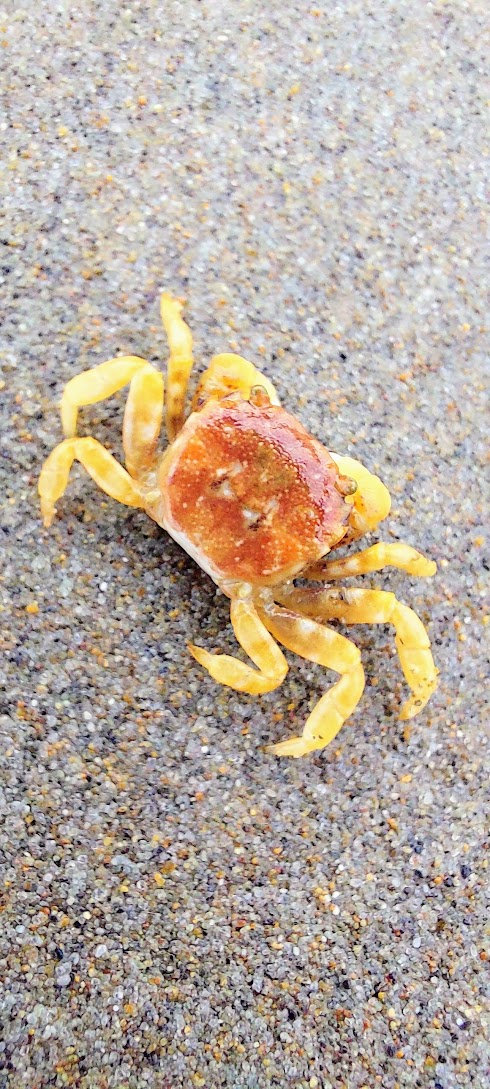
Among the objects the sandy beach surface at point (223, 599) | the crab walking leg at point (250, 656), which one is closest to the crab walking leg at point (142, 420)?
the sandy beach surface at point (223, 599)

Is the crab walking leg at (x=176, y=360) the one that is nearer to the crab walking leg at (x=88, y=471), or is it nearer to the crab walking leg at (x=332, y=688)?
the crab walking leg at (x=88, y=471)

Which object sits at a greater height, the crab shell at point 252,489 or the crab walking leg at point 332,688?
the crab shell at point 252,489

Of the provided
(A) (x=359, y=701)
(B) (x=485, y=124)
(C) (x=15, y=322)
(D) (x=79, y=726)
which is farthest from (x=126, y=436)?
(B) (x=485, y=124)

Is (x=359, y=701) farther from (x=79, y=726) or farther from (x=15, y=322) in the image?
(x=15, y=322)

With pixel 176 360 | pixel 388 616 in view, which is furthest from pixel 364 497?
pixel 176 360

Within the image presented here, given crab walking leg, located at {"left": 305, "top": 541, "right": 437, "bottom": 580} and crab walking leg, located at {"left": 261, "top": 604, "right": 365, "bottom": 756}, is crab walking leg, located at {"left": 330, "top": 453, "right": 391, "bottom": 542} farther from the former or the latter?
crab walking leg, located at {"left": 261, "top": 604, "right": 365, "bottom": 756}

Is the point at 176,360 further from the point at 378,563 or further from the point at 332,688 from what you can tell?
the point at 332,688

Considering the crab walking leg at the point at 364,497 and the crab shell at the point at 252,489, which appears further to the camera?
the crab walking leg at the point at 364,497
